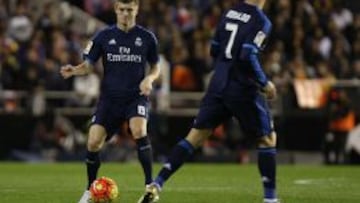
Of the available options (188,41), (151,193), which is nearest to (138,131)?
(151,193)

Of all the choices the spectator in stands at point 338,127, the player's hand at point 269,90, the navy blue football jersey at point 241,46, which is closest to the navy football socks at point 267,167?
the player's hand at point 269,90

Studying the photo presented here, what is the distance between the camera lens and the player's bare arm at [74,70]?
12.0 meters

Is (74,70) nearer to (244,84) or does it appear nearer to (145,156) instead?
(145,156)

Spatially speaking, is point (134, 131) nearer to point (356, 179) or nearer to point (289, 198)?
point (289, 198)

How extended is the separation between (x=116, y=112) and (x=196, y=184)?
3.74 metres

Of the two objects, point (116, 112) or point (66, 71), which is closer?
point (66, 71)

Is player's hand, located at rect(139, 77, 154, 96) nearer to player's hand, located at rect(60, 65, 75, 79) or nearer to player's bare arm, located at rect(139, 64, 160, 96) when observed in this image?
player's bare arm, located at rect(139, 64, 160, 96)

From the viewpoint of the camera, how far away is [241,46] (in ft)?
35.8

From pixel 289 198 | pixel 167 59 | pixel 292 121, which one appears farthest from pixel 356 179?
pixel 167 59

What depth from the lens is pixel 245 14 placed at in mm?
10969

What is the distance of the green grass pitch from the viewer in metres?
Result: 13.1

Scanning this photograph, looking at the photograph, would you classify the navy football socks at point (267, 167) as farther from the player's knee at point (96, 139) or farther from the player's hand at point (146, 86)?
the player's knee at point (96, 139)

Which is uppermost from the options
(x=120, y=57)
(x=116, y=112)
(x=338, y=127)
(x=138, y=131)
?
(x=120, y=57)

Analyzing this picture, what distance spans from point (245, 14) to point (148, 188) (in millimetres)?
2006
